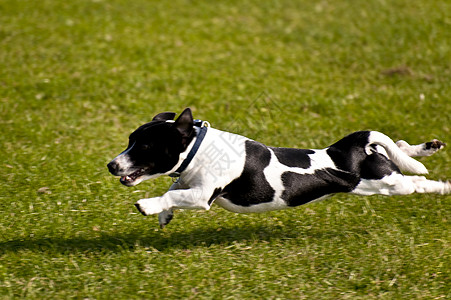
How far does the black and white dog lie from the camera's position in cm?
534

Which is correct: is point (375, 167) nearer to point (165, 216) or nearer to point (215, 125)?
point (165, 216)

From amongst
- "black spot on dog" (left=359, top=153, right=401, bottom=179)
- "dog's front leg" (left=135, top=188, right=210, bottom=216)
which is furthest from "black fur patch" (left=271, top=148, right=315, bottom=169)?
"dog's front leg" (left=135, top=188, right=210, bottom=216)

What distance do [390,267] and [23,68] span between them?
25.3 ft

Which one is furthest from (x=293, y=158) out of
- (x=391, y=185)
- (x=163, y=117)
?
(x=163, y=117)

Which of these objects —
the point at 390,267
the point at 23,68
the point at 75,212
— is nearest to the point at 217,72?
the point at 23,68

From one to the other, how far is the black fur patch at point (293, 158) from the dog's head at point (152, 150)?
0.94 metres

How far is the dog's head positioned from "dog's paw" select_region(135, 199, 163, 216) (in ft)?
0.88

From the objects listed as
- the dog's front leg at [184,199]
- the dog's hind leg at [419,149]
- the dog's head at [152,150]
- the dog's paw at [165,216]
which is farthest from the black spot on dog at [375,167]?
the dog's paw at [165,216]

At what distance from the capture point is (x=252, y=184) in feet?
18.4

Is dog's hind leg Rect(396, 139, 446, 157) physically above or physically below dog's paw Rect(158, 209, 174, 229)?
above

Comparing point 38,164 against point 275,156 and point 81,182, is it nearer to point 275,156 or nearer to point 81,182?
point 81,182

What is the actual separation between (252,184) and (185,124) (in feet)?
2.92

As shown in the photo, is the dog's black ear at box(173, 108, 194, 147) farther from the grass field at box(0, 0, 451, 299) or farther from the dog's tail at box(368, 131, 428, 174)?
the dog's tail at box(368, 131, 428, 174)

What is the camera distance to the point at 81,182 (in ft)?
24.6
